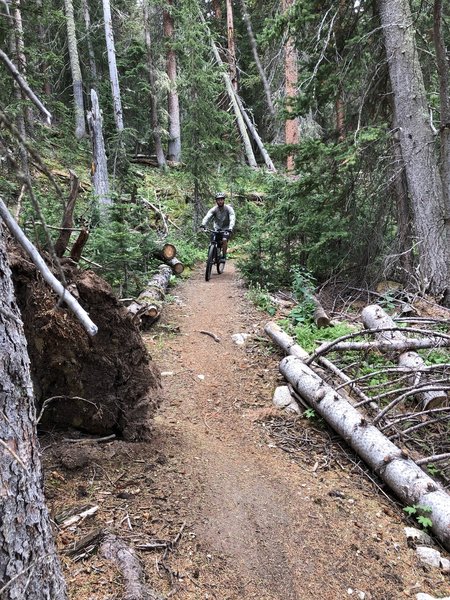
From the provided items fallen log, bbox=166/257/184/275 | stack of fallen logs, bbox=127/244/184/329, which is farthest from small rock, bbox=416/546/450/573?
fallen log, bbox=166/257/184/275

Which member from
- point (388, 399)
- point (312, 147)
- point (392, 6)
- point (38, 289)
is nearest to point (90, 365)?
point (38, 289)

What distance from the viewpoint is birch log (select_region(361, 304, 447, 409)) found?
4.86 metres

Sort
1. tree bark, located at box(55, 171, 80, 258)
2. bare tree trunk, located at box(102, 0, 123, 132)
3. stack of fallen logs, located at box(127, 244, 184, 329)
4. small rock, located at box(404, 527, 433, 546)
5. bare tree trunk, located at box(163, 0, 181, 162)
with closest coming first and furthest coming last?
tree bark, located at box(55, 171, 80, 258), small rock, located at box(404, 527, 433, 546), stack of fallen logs, located at box(127, 244, 184, 329), bare tree trunk, located at box(102, 0, 123, 132), bare tree trunk, located at box(163, 0, 181, 162)

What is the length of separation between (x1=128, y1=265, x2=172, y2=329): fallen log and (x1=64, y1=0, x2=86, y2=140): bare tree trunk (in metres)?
14.6

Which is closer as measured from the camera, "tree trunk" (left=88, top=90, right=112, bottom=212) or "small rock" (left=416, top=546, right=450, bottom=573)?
"small rock" (left=416, top=546, right=450, bottom=573)

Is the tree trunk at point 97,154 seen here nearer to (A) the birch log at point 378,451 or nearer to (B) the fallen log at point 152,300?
(B) the fallen log at point 152,300

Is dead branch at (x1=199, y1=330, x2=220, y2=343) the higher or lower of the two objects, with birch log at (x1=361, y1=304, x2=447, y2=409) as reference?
lower

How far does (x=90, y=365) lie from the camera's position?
3.76 m

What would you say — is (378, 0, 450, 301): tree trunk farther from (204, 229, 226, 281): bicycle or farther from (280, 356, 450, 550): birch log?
(204, 229, 226, 281): bicycle

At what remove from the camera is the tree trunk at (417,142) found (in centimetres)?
769

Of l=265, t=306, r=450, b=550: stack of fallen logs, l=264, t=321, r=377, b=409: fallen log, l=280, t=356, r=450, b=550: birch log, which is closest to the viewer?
l=280, t=356, r=450, b=550: birch log

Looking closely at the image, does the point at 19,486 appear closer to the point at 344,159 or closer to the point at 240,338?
the point at 240,338

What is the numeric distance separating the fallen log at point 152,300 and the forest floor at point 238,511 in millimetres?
2100

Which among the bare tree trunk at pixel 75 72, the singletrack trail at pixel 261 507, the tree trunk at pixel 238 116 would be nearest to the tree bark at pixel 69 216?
the singletrack trail at pixel 261 507
